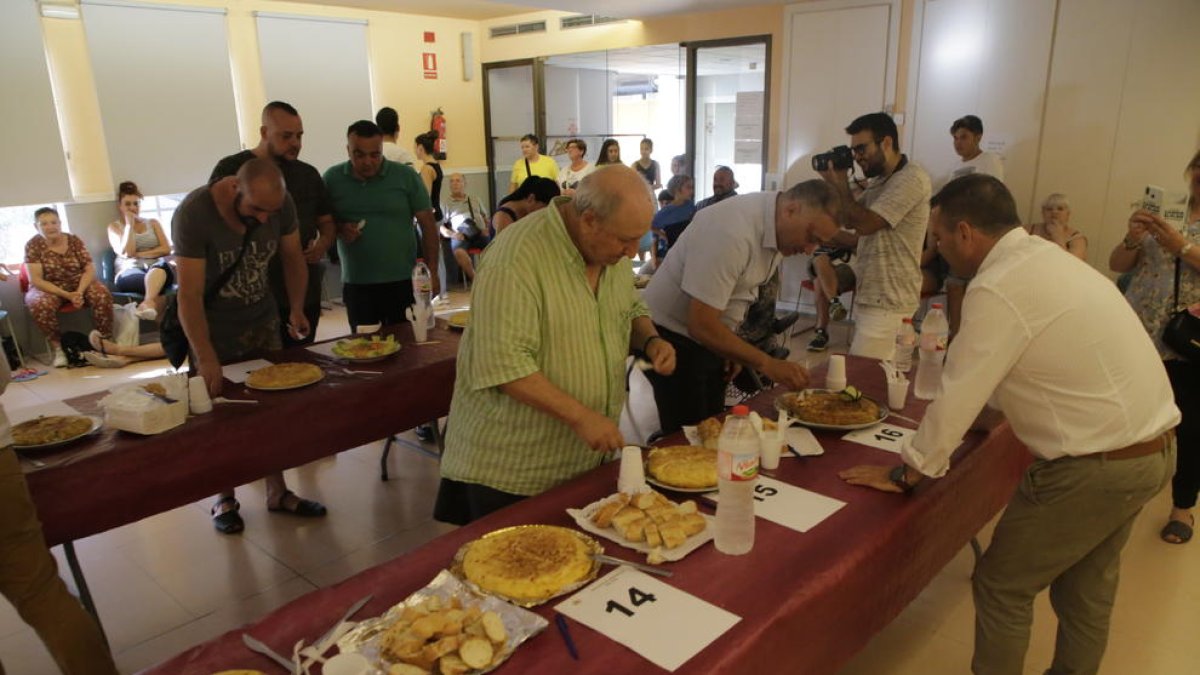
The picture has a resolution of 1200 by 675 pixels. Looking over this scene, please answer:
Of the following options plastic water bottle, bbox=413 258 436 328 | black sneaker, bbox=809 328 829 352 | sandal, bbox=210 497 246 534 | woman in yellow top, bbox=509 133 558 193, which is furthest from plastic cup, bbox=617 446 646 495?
woman in yellow top, bbox=509 133 558 193

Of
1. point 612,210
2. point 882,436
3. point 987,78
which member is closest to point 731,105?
point 987,78

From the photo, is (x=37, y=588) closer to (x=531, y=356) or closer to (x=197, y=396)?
(x=197, y=396)

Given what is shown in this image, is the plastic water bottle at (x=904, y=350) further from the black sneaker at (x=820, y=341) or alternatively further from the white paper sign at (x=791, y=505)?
the black sneaker at (x=820, y=341)

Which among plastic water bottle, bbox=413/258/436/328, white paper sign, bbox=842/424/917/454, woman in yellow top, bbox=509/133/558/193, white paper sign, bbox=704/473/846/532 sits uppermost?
woman in yellow top, bbox=509/133/558/193

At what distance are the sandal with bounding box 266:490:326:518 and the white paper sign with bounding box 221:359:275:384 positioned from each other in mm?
821

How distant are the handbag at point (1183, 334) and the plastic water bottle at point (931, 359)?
1291 mm

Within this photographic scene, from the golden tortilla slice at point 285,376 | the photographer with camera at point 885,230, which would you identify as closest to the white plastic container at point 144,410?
the golden tortilla slice at point 285,376

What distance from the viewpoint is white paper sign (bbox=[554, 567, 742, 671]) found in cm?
116

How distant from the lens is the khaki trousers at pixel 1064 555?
5.32 ft

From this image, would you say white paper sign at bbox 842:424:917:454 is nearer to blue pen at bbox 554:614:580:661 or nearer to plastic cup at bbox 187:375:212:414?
blue pen at bbox 554:614:580:661

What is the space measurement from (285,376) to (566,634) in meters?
1.75

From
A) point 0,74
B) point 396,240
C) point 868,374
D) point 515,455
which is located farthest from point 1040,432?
point 0,74

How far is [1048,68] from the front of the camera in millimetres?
5246

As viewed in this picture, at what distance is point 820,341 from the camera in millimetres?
5859
